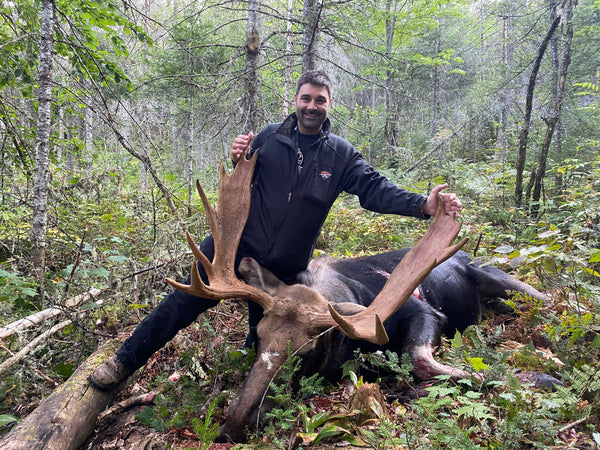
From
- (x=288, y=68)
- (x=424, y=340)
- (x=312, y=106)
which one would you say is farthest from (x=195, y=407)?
(x=288, y=68)

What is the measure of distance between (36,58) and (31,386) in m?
4.18

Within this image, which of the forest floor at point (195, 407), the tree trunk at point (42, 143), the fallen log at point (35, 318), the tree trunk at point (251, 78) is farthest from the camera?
the tree trunk at point (251, 78)

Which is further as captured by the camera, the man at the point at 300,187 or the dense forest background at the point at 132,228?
the man at the point at 300,187

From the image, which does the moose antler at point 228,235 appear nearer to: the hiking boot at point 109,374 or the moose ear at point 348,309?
the moose ear at point 348,309

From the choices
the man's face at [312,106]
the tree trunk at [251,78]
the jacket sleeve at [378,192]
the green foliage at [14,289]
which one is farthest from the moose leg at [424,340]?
the tree trunk at [251,78]

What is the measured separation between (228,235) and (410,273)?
164 cm

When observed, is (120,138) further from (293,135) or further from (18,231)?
(18,231)

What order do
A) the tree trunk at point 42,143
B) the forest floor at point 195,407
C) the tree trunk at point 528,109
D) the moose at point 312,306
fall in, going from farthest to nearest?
the tree trunk at point 528,109
the tree trunk at point 42,143
the moose at point 312,306
the forest floor at point 195,407

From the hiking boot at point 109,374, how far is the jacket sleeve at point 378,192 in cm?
263

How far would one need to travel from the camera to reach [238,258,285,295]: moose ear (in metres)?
3.51

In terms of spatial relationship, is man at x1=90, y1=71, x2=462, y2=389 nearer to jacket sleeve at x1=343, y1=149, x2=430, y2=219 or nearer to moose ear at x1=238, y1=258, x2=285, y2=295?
jacket sleeve at x1=343, y1=149, x2=430, y2=219

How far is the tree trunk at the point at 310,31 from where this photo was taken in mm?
6527

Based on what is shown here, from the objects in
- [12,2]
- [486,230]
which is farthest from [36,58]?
[486,230]

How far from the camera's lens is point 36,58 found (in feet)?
17.1
